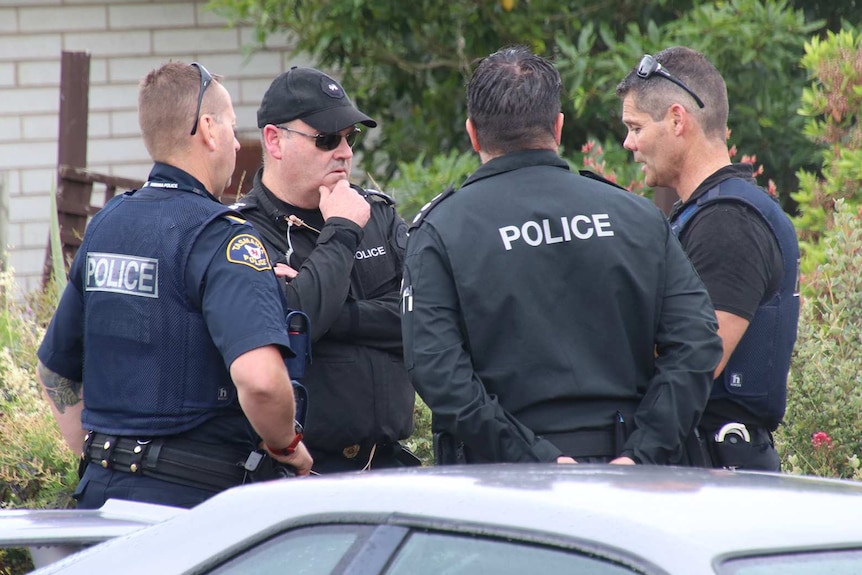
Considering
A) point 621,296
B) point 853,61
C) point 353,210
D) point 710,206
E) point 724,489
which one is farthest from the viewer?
point 853,61

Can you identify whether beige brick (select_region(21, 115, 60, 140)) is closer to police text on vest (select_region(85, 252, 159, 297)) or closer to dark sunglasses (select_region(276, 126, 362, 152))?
dark sunglasses (select_region(276, 126, 362, 152))


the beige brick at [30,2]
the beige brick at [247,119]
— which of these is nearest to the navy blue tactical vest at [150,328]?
the beige brick at [247,119]

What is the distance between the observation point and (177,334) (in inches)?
121

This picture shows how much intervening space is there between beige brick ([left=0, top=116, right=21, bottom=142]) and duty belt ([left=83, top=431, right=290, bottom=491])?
732cm

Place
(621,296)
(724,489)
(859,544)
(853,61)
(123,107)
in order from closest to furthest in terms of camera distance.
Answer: (859,544), (724,489), (621,296), (853,61), (123,107)

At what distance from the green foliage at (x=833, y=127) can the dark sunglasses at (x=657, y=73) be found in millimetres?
2588

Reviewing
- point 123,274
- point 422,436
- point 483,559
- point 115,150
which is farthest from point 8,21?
point 483,559

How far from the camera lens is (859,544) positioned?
1775mm

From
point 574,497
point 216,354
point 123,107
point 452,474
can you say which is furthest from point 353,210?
point 123,107

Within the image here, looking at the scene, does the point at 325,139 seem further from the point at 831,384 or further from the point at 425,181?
the point at 425,181

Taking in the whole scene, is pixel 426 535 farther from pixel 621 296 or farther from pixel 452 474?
pixel 621 296

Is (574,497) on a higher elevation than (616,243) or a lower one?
lower

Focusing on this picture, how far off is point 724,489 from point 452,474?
0.45 meters

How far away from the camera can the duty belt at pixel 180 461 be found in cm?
312
